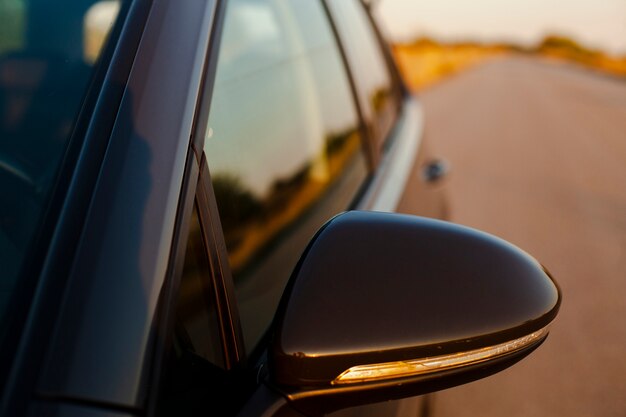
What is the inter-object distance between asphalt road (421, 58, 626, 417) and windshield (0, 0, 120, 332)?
1275mm

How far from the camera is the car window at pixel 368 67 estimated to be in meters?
2.30

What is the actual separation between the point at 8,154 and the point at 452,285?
2.63ft

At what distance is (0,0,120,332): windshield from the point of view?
97 cm

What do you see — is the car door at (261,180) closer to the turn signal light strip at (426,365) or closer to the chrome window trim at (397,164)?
the chrome window trim at (397,164)

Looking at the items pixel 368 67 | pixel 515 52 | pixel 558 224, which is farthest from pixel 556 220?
pixel 515 52

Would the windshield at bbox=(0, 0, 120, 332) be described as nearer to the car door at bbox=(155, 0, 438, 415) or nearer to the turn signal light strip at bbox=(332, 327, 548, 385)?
the car door at bbox=(155, 0, 438, 415)

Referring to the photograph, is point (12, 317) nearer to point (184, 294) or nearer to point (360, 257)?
point (184, 294)

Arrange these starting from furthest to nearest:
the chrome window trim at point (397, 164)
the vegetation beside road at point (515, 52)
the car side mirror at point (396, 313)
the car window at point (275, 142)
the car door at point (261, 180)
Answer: the vegetation beside road at point (515, 52), the chrome window trim at point (397, 164), the car window at point (275, 142), the car door at point (261, 180), the car side mirror at point (396, 313)

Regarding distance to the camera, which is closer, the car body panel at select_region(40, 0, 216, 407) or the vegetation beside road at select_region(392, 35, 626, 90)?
the car body panel at select_region(40, 0, 216, 407)

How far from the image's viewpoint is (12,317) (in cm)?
81

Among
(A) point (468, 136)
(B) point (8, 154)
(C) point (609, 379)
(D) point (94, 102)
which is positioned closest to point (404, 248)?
(D) point (94, 102)

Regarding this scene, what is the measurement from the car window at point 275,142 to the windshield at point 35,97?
251 mm

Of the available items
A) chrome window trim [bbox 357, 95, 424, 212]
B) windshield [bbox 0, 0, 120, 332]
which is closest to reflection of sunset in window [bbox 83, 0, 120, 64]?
windshield [bbox 0, 0, 120, 332]

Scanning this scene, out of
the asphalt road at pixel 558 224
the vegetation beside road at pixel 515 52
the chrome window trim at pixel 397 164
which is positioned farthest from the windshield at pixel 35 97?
the vegetation beside road at pixel 515 52
